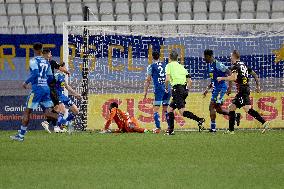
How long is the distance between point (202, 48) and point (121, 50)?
7.04 ft

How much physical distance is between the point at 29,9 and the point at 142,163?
18016 millimetres

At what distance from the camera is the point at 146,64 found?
22047mm

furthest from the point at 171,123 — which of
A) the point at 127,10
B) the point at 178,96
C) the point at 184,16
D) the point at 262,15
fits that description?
the point at 262,15

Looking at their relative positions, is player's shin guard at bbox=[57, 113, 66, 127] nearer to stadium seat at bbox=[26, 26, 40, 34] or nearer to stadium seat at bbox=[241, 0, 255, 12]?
stadium seat at bbox=[26, 26, 40, 34]

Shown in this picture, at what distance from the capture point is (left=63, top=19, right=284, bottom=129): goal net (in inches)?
846

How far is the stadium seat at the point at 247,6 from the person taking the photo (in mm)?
27516

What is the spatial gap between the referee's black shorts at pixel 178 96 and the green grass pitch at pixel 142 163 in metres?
2.13

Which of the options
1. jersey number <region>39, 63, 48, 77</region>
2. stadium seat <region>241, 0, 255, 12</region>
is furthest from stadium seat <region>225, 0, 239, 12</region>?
jersey number <region>39, 63, 48, 77</region>

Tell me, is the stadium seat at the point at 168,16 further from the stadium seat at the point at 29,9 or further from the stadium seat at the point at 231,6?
the stadium seat at the point at 29,9

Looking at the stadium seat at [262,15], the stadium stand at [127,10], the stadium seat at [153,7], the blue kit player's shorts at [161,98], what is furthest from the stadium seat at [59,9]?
the blue kit player's shorts at [161,98]

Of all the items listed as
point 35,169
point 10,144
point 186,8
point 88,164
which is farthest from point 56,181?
point 186,8

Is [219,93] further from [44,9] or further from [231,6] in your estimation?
[44,9]

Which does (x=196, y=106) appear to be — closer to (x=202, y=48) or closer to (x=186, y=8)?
(x=202, y=48)

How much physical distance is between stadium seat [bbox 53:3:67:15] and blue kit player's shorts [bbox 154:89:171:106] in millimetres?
8989
